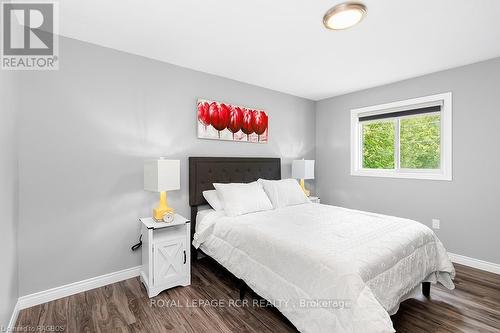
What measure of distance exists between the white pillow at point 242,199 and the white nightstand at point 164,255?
0.53 meters

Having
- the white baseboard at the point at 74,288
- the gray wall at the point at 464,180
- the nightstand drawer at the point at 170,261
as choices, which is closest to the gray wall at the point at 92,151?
the white baseboard at the point at 74,288

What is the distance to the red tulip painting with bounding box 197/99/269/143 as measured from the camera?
311 centimetres

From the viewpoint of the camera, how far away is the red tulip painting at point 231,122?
311 centimetres

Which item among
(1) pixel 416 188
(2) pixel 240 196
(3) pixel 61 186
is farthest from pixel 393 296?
(3) pixel 61 186

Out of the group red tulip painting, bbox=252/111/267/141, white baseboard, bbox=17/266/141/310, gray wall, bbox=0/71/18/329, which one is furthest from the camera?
red tulip painting, bbox=252/111/267/141

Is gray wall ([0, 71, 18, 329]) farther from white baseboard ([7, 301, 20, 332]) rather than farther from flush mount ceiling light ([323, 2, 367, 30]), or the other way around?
flush mount ceiling light ([323, 2, 367, 30])

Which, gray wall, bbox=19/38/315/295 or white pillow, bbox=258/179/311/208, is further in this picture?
white pillow, bbox=258/179/311/208

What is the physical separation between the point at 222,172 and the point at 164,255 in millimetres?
1319

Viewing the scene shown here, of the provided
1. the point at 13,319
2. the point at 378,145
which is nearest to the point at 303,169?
the point at 378,145

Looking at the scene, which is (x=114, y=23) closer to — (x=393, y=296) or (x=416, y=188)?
(x=393, y=296)

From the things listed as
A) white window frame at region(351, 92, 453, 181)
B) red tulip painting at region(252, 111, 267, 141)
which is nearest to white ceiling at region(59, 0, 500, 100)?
white window frame at region(351, 92, 453, 181)

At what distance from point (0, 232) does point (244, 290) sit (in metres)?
1.86

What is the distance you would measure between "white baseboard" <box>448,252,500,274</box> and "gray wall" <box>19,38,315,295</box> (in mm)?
3548

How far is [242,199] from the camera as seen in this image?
2.77m
